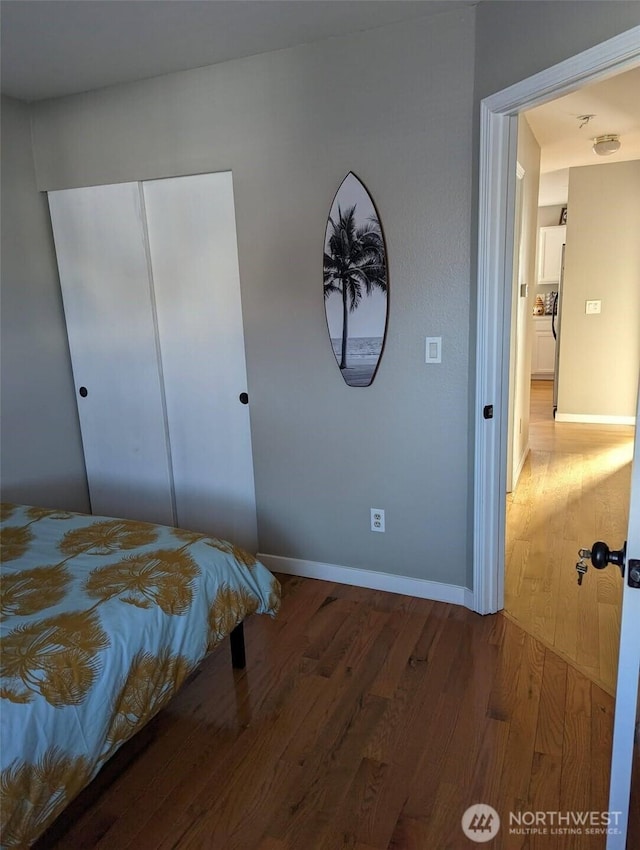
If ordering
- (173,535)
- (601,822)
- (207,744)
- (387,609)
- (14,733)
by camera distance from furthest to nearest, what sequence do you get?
1. (387,609)
2. (173,535)
3. (207,744)
4. (601,822)
5. (14,733)

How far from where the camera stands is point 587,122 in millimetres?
3662

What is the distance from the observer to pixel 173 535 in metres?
2.11

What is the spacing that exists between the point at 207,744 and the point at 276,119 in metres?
2.45

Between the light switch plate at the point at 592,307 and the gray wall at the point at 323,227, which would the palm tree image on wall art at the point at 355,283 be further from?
the light switch plate at the point at 592,307

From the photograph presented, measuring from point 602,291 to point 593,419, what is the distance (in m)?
1.23

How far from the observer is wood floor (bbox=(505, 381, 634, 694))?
238 centimetres

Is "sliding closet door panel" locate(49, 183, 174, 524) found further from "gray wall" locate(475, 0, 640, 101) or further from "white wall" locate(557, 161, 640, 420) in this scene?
"white wall" locate(557, 161, 640, 420)

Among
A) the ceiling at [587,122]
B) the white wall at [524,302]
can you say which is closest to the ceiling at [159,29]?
the ceiling at [587,122]

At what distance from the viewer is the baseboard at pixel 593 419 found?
5527 mm

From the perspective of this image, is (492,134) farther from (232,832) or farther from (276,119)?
(232,832)

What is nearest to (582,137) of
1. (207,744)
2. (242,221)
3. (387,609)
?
(242,221)

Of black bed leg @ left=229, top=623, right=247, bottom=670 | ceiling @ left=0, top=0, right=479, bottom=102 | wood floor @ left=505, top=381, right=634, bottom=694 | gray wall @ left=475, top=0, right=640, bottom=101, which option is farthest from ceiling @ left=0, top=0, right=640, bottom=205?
wood floor @ left=505, top=381, right=634, bottom=694

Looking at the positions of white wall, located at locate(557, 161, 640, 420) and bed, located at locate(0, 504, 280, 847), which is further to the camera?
white wall, located at locate(557, 161, 640, 420)

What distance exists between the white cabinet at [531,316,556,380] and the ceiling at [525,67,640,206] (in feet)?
9.59
